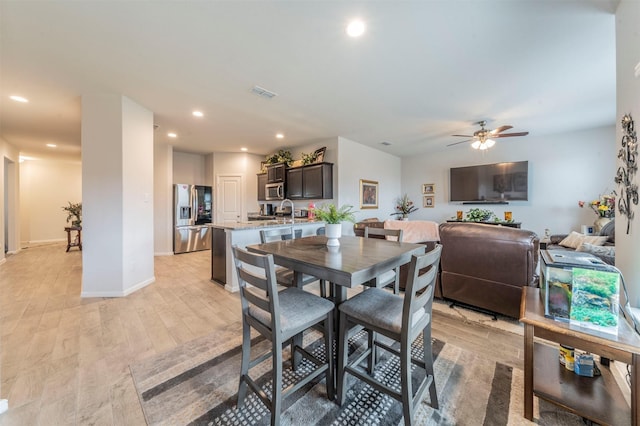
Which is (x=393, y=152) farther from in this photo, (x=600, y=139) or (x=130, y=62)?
(x=130, y=62)

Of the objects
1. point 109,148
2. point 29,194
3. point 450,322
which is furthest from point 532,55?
point 29,194

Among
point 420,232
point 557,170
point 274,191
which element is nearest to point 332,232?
point 420,232

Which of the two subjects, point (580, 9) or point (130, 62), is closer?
point (580, 9)

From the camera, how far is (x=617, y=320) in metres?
1.17

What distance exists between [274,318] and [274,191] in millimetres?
5097

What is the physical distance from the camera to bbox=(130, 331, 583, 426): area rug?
138 centimetres

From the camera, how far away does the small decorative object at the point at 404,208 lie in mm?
7004

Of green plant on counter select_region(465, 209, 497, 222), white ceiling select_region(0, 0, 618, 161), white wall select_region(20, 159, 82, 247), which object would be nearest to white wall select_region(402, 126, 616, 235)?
green plant on counter select_region(465, 209, 497, 222)

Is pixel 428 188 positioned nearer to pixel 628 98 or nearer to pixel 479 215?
pixel 479 215

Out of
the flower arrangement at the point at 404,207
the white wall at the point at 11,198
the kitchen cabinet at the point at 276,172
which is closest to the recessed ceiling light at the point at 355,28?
the kitchen cabinet at the point at 276,172

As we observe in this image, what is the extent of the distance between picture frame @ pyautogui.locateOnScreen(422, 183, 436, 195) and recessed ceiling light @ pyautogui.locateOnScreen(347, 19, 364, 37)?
219 inches

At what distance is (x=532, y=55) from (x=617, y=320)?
8.08 feet

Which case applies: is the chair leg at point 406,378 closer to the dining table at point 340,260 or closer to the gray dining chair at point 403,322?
the gray dining chair at point 403,322

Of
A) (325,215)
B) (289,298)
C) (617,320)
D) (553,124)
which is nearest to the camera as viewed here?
(617,320)
